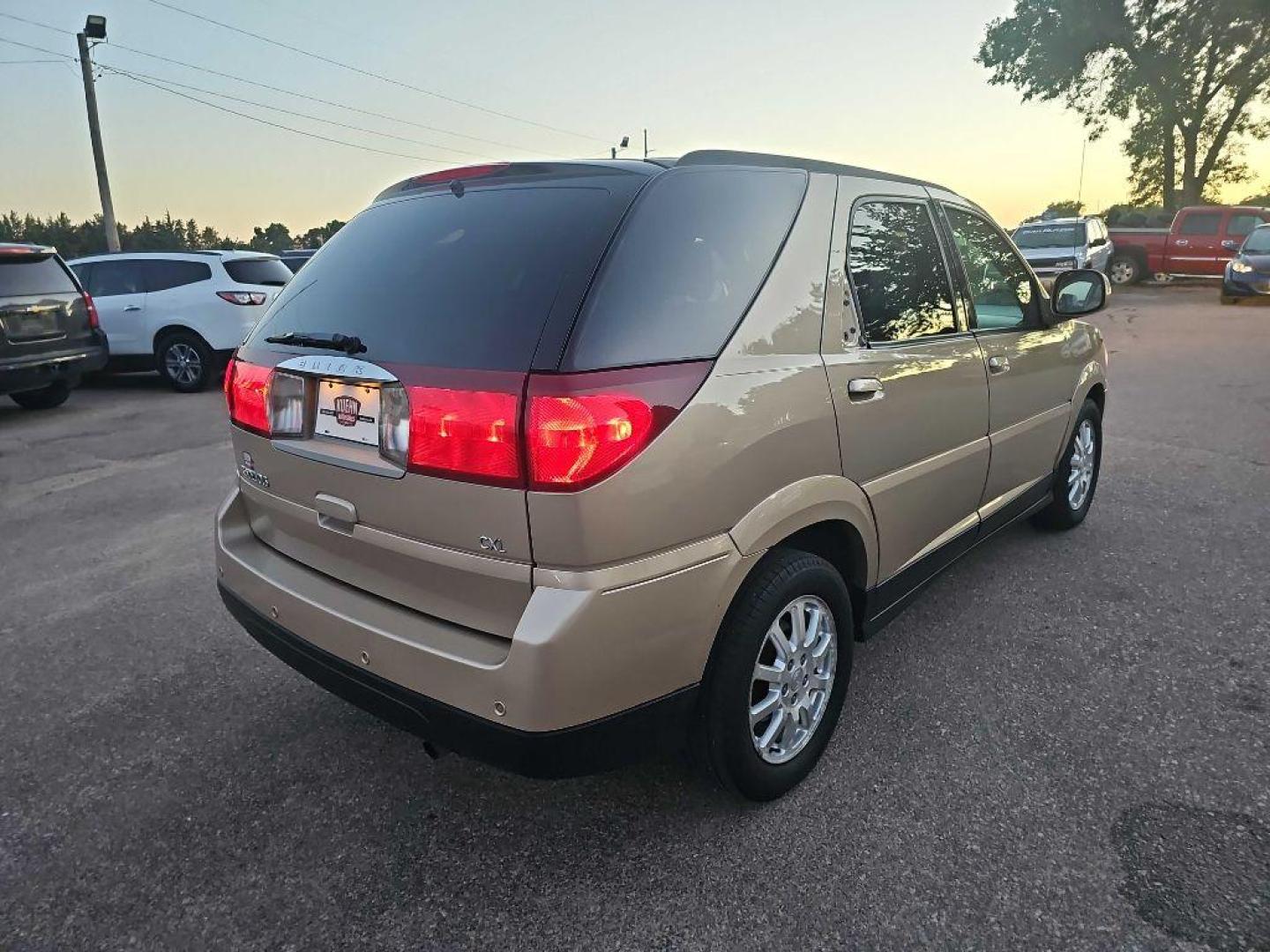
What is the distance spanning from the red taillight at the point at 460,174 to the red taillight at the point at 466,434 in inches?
30.2

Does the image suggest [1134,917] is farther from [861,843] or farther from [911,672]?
[911,672]

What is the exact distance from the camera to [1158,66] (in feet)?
90.0

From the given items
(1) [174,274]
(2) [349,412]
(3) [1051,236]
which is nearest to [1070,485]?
(2) [349,412]

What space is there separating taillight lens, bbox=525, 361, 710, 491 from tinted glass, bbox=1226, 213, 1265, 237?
22555 mm

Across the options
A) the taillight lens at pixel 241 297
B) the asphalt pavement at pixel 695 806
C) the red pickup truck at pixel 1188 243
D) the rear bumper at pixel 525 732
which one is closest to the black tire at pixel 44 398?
the taillight lens at pixel 241 297

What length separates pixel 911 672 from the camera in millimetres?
3057

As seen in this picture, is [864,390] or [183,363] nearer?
[864,390]

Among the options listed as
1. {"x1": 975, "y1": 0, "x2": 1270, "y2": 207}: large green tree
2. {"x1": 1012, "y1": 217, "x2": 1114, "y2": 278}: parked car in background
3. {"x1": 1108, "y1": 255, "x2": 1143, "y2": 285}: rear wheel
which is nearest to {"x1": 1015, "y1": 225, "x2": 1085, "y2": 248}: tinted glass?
{"x1": 1012, "y1": 217, "x2": 1114, "y2": 278}: parked car in background

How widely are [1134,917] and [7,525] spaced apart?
6.05 metres

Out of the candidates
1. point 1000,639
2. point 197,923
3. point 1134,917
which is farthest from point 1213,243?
point 197,923

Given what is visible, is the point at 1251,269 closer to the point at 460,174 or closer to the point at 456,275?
the point at 460,174

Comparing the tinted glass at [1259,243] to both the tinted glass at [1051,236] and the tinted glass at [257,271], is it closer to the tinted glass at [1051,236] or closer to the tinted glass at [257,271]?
the tinted glass at [1051,236]

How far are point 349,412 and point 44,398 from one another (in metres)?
9.46

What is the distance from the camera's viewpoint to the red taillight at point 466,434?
1749 mm
